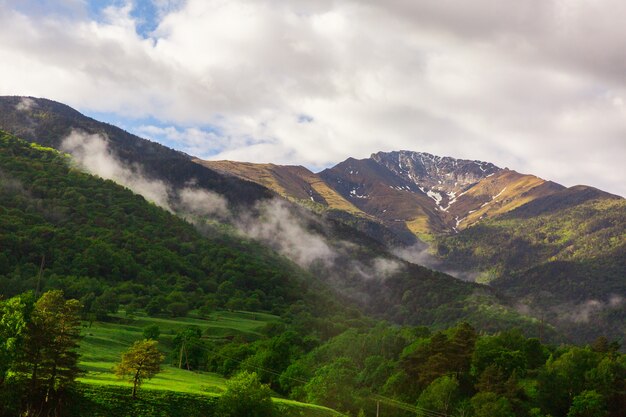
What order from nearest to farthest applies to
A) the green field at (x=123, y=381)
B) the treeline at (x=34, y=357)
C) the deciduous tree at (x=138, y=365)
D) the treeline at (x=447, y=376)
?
the treeline at (x=34, y=357)
the deciduous tree at (x=138, y=365)
the green field at (x=123, y=381)
the treeline at (x=447, y=376)

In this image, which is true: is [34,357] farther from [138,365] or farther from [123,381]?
[123,381]

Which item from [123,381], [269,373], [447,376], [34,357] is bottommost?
[269,373]

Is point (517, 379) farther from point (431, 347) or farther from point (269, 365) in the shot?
point (269, 365)

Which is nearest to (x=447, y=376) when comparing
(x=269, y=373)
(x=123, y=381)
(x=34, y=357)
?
(x=269, y=373)

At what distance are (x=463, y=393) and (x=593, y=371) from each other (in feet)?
106

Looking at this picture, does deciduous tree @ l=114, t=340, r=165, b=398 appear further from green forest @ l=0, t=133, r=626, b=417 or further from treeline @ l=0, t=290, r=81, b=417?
treeline @ l=0, t=290, r=81, b=417

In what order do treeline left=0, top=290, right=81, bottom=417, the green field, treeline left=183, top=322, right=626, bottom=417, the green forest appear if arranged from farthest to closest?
treeline left=183, top=322, right=626, bottom=417 < the green field < the green forest < treeline left=0, top=290, right=81, bottom=417

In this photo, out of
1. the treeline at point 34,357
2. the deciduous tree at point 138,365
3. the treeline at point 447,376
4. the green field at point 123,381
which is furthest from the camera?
the treeline at point 447,376

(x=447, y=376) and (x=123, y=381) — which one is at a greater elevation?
(x=447, y=376)

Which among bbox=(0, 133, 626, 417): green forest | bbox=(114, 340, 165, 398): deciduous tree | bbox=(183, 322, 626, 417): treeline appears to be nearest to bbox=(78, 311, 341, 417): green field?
bbox=(0, 133, 626, 417): green forest

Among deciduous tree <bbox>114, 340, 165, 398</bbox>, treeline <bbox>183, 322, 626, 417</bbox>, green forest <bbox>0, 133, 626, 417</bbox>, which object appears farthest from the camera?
treeline <bbox>183, 322, 626, 417</bbox>

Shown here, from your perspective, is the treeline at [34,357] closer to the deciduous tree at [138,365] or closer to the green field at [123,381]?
the green field at [123,381]

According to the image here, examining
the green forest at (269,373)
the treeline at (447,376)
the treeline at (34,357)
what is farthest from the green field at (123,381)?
the treeline at (447,376)

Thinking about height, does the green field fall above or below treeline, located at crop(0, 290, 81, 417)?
below
